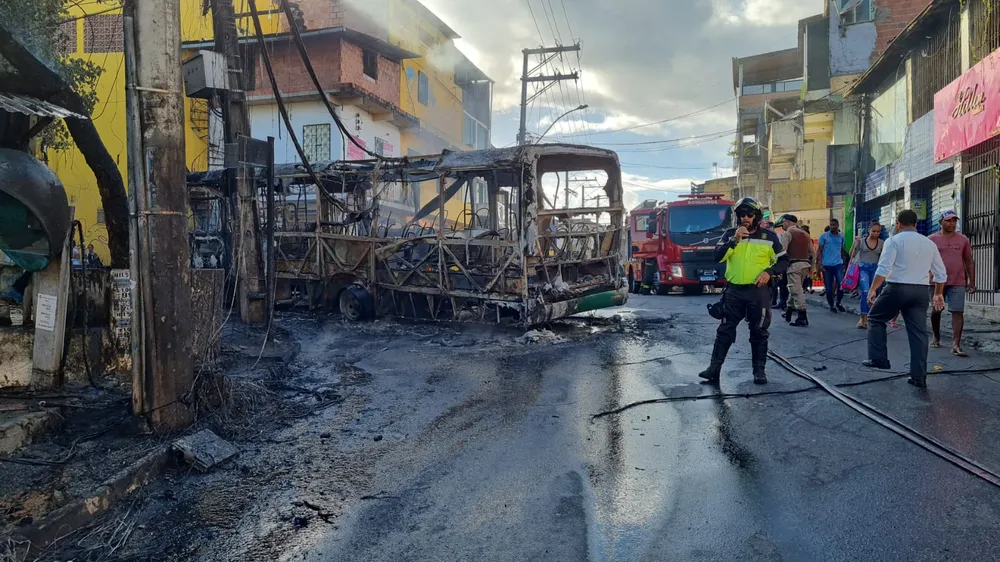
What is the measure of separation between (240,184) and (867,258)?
951cm

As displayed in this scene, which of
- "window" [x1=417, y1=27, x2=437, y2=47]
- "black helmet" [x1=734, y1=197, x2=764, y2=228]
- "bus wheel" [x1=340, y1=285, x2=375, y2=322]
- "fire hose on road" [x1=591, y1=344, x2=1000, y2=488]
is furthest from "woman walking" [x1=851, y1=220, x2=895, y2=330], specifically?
"window" [x1=417, y1=27, x2=437, y2=47]

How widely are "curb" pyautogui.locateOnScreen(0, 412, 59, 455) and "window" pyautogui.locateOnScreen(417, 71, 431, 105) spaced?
2984 centimetres

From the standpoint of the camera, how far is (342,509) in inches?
136

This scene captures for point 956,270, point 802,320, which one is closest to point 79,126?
point 956,270

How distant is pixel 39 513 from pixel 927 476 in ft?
16.1

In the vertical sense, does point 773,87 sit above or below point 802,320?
above

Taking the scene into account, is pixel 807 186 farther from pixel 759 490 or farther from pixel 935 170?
pixel 759 490

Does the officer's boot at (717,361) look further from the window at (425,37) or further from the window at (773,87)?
the window at (773,87)

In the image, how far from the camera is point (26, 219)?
5.07m

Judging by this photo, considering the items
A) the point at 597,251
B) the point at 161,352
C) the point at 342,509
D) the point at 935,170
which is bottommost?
the point at 342,509

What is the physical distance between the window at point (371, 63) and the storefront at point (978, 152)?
20.9 metres

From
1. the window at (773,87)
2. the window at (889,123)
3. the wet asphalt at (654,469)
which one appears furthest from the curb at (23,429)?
the window at (773,87)

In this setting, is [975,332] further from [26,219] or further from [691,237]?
Answer: [26,219]

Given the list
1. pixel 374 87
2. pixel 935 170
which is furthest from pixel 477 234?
pixel 374 87
